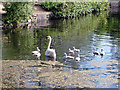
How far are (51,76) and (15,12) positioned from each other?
11758 millimetres

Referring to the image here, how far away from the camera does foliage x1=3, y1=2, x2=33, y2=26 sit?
18.8 m

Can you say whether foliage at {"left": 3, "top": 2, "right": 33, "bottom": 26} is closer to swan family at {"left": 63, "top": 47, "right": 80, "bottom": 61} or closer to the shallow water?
the shallow water

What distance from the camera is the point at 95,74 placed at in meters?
8.48

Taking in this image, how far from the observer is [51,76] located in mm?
8289

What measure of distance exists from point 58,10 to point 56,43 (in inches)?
512

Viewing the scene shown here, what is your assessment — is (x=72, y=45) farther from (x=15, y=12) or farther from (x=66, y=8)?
(x=66, y=8)

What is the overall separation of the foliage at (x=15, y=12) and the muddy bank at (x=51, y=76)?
31.4ft

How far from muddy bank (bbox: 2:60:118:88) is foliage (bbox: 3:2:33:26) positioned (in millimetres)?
9561

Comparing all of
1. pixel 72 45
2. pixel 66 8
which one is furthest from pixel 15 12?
pixel 66 8

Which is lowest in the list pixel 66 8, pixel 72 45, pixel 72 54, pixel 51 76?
pixel 66 8

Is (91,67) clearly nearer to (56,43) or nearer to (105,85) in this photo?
(105,85)

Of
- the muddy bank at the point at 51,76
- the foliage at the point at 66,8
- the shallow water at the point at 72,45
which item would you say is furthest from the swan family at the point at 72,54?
the foliage at the point at 66,8

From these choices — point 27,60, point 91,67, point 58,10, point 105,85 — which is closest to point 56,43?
point 27,60

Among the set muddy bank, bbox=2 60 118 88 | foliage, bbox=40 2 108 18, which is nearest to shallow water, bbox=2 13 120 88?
muddy bank, bbox=2 60 118 88
